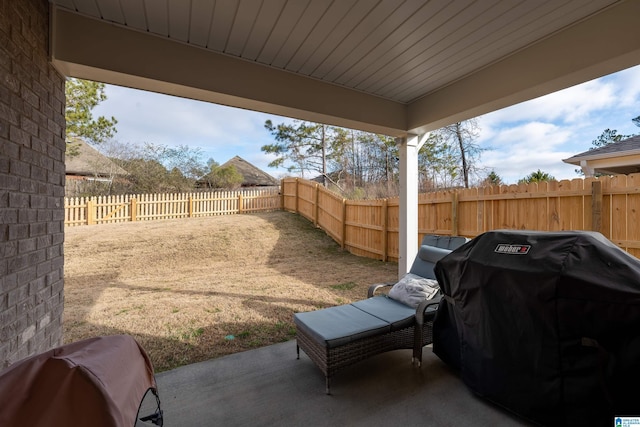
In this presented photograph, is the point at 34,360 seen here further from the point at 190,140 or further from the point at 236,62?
the point at 190,140

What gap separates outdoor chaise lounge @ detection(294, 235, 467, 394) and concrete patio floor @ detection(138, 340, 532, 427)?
18cm

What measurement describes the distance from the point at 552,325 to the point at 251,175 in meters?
21.9

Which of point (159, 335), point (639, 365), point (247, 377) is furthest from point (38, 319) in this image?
point (639, 365)

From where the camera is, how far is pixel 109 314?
3.80 meters

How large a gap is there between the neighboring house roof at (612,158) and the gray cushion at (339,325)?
7.38m

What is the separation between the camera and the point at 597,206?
3398mm

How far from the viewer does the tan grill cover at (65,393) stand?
868mm

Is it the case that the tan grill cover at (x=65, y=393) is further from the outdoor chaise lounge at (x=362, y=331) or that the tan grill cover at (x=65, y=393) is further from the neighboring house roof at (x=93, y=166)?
the neighboring house roof at (x=93, y=166)

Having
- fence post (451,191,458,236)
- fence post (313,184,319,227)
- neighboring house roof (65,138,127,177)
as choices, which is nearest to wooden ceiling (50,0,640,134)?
fence post (451,191,458,236)

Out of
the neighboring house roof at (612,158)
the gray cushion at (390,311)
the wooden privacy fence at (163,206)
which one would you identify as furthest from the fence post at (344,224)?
the neighboring house roof at (612,158)

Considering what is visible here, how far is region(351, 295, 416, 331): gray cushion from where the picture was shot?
254 centimetres

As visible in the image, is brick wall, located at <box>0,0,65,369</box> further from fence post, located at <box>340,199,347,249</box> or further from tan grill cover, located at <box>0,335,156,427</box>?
fence post, located at <box>340,199,347,249</box>

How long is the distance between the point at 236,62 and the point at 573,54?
297 centimetres

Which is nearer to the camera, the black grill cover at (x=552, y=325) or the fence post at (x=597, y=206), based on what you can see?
the black grill cover at (x=552, y=325)
